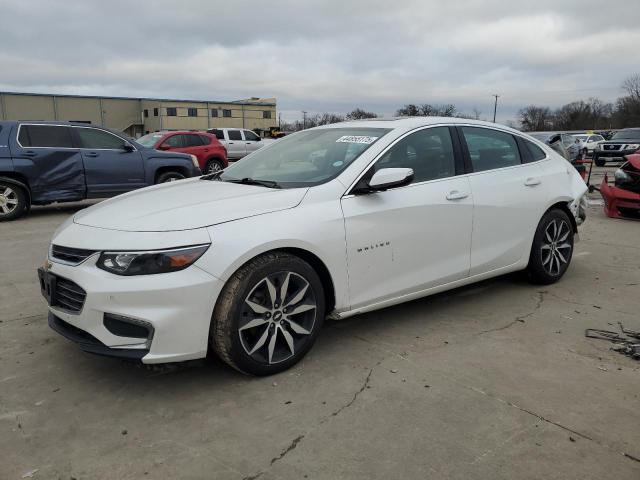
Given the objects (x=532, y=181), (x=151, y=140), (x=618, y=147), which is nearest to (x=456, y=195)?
(x=532, y=181)

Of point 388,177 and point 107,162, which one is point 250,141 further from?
point 388,177

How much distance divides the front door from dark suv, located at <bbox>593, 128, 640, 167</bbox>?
20.6 m

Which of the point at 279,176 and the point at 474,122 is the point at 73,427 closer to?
the point at 279,176

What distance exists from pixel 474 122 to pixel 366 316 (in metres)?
1.93

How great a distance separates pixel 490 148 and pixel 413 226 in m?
1.36

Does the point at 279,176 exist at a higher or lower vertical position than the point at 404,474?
higher

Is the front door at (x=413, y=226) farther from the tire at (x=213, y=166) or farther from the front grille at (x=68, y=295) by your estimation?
the tire at (x=213, y=166)

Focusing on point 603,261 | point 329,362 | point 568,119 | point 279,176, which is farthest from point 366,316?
point 568,119

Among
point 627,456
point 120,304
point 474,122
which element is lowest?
point 627,456

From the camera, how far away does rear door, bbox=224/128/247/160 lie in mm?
23516

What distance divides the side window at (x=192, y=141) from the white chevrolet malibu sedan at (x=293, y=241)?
13.0 metres

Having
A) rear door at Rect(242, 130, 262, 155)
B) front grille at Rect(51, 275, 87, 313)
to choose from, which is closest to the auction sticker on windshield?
front grille at Rect(51, 275, 87, 313)

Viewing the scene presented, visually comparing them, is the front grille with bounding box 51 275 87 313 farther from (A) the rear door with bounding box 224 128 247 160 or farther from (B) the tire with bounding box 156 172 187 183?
(A) the rear door with bounding box 224 128 247 160

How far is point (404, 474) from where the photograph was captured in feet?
7.68
